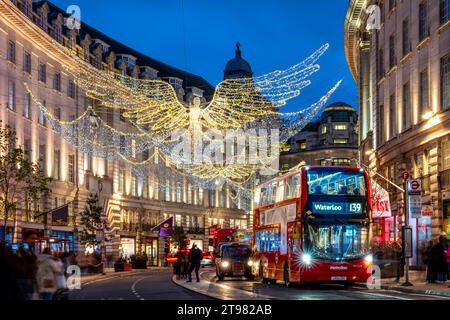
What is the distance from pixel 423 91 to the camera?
4584 cm

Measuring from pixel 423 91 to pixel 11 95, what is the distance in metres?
26.4

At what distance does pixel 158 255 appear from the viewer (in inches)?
3804

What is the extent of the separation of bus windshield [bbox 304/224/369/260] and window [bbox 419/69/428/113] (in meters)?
13.8

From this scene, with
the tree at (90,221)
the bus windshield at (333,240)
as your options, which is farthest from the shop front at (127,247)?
the bus windshield at (333,240)

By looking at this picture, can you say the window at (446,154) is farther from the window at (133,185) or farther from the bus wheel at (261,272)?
the window at (133,185)

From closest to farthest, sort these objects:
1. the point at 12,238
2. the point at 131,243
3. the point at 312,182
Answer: the point at 312,182, the point at 12,238, the point at 131,243

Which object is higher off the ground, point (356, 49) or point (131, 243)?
point (356, 49)

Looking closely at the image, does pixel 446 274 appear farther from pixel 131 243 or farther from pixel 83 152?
pixel 131 243

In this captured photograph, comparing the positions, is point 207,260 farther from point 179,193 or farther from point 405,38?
point 405,38

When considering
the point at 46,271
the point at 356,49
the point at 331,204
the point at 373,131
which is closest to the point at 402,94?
the point at 373,131

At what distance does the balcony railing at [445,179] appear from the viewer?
42.0 metres

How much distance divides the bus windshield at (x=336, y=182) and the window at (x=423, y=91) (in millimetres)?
13235

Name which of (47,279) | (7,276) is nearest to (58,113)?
(47,279)
